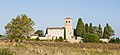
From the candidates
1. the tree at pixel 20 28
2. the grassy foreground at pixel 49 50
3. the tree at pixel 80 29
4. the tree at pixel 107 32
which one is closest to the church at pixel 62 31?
the tree at pixel 80 29

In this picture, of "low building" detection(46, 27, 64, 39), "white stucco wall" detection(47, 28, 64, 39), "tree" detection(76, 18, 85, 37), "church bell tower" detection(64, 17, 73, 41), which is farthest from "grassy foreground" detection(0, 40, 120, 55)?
"low building" detection(46, 27, 64, 39)

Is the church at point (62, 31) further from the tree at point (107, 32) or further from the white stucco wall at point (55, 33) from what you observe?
the tree at point (107, 32)

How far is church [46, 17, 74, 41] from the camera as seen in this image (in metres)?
118

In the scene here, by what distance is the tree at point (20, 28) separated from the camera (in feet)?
221

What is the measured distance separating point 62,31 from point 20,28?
5336cm

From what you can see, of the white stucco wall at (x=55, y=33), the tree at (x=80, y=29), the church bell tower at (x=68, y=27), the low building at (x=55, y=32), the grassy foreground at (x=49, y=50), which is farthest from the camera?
the low building at (x=55, y=32)

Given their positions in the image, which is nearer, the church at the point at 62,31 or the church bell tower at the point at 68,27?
the church bell tower at the point at 68,27

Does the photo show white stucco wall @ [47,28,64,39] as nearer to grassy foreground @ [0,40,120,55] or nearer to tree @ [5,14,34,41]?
tree @ [5,14,34,41]

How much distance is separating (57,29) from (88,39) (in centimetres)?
3274

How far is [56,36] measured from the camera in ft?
396

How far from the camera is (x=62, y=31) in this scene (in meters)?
120

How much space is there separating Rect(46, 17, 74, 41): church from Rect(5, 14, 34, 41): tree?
155 feet

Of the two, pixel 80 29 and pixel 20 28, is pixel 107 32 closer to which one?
pixel 80 29

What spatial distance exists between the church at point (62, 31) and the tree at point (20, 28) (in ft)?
155
